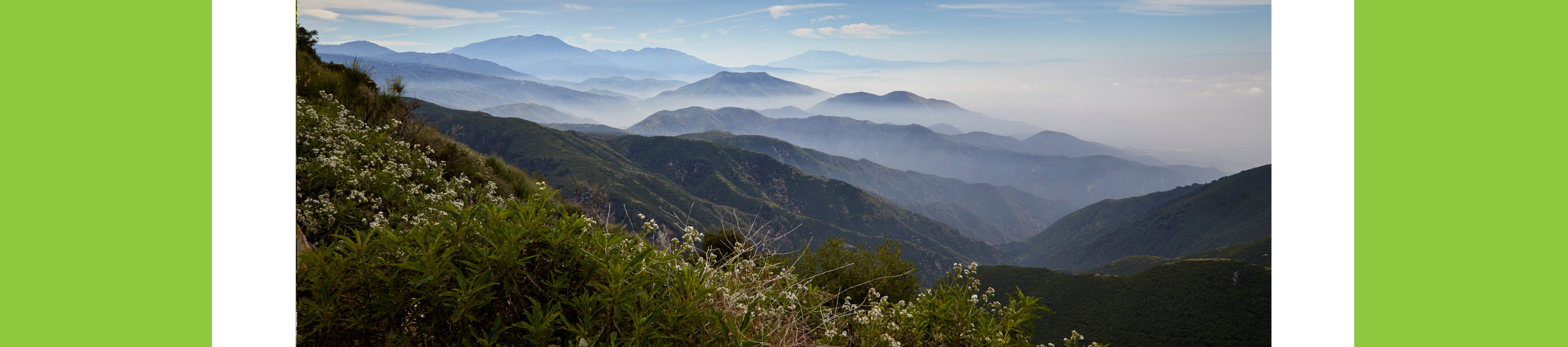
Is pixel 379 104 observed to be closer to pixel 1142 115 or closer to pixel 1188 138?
pixel 1142 115

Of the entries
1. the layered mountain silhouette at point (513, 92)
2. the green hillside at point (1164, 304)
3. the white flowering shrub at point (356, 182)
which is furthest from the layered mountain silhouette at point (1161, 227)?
the layered mountain silhouette at point (513, 92)

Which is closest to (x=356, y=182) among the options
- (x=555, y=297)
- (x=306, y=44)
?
(x=555, y=297)

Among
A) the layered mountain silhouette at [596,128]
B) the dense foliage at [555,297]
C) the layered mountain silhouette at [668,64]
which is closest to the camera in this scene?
the dense foliage at [555,297]

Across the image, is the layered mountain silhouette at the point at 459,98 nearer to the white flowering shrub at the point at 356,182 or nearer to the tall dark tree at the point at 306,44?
the tall dark tree at the point at 306,44

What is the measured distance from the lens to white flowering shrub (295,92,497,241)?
3984 millimetres

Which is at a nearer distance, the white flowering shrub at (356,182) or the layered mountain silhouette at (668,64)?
the white flowering shrub at (356,182)

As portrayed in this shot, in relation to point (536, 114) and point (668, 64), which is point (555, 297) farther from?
point (536, 114)

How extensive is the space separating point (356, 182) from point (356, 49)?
2.64 metres

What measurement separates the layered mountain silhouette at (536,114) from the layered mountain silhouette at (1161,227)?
13199 cm

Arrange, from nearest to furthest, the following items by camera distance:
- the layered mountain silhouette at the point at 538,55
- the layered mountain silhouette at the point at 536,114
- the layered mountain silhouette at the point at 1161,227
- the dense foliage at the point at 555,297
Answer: the dense foliage at the point at 555,297 → the layered mountain silhouette at the point at 538,55 → the layered mountain silhouette at the point at 1161,227 → the layered mountain silhouette at the point at 536,114

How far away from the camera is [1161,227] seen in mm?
77188

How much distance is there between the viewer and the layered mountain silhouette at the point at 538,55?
8.63 meters
